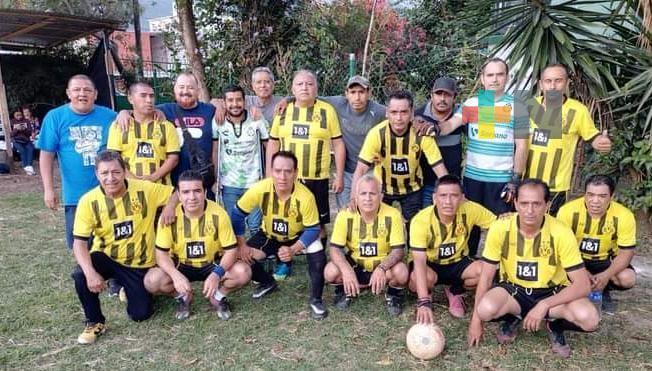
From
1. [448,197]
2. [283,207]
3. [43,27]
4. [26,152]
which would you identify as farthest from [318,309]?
[43,27]

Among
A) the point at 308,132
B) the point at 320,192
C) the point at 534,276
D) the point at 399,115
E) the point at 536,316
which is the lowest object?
the point at 536,316

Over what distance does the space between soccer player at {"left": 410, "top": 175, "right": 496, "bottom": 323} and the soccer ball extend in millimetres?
299

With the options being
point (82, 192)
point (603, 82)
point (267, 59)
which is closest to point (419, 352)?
point (82, 192)

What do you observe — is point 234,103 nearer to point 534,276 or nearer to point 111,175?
point 111,175

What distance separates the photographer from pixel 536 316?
3283 millimetres

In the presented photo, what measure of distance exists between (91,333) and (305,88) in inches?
98.5

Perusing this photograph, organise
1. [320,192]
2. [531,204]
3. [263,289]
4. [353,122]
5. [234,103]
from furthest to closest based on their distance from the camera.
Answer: [353,122] < [320,192] < [234,103] < [263,289] < [531,204]

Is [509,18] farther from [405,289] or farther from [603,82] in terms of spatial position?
[405,289]

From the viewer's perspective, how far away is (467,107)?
4348mm

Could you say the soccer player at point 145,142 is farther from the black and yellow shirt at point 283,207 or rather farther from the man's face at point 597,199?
the man's face at point 597,199

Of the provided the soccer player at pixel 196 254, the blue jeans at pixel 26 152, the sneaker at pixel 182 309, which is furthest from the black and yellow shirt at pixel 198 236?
the blue jeans at pixel 26 152

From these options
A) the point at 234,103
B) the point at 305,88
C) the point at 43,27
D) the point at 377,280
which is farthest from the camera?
the point at 43,27

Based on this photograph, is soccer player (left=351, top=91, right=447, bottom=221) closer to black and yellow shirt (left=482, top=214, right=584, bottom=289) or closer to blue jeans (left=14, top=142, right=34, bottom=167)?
black and yellow shirt (left=482, top=214, right=584, bottom=289)

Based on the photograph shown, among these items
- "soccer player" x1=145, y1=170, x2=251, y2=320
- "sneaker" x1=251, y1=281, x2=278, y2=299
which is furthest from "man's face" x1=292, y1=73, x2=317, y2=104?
"sneaker" x1=251, y1=281, x2=278, y2=299
